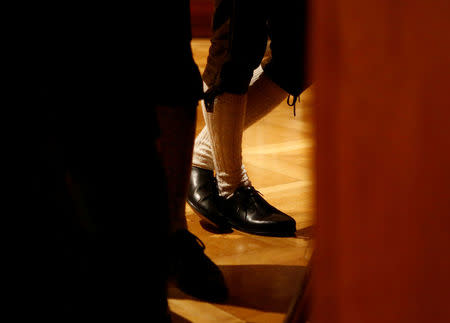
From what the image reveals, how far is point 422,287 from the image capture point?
0.29m

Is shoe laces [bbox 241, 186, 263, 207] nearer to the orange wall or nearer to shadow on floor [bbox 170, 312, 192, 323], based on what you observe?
shadow on floor [bbox 170, 312, 192, 323]

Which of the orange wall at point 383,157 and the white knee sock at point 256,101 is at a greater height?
the orange wall at point 383,157

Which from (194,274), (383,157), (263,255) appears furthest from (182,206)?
(383,157)

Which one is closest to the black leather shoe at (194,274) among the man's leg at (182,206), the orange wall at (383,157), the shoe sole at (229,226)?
the man's leg at (182,206)

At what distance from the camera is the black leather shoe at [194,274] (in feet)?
2.58

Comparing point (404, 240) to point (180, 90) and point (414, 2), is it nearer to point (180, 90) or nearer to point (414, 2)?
point (414, 2)

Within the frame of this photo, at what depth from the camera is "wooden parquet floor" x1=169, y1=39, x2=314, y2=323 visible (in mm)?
751

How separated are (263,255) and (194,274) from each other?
0.63ft

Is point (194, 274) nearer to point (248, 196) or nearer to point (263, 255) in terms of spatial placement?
point (263, 255)

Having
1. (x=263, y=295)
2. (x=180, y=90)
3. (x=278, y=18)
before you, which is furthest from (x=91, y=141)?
(x=278, y=18)

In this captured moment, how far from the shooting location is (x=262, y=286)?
2.74ft

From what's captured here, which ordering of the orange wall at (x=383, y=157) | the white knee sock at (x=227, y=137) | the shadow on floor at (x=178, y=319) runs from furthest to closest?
the white knee sock at (x=227, y=137) < the shadow on floor at (x=178, y=319) < the orange wall at (x=383, y=157)

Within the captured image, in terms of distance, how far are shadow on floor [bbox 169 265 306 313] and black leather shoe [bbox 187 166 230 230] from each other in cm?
17

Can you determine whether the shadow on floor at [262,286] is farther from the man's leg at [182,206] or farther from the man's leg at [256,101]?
the man's leg at [256,101]
